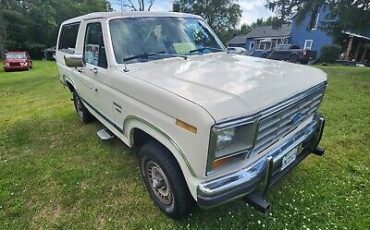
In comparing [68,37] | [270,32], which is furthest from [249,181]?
[270,32]

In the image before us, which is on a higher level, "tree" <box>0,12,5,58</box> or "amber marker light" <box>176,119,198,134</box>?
"amber marker light" <box>176,119,198,134</box>

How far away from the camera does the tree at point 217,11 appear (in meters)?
48.4

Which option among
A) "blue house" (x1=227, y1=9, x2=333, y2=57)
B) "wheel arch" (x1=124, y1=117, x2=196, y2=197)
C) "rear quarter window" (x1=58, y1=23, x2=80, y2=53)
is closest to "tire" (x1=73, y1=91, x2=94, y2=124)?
"rear quarter window" (x1=58, y1=23, x2=80, y2=53)

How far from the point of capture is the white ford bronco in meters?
2.17

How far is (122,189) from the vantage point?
3.52 m

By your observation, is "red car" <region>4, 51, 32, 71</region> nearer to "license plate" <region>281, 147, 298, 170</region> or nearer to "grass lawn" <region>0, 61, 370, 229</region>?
"grass lawn" <region>0, 61, 370, 229</region>

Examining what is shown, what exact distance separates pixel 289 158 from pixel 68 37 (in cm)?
465

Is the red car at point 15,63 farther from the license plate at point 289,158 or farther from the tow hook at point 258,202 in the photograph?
the tow hook at point 258,202

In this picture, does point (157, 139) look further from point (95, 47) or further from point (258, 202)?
point (95, 47)

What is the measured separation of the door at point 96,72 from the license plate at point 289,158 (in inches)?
82.2

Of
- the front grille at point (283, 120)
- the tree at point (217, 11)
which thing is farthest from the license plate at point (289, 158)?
the tree at point (217, 11)

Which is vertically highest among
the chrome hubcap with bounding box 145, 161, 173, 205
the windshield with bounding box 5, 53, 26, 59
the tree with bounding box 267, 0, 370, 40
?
the tree with bounding box 267, 0, 370, 40

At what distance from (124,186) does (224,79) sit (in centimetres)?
193

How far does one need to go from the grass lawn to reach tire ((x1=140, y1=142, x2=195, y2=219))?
0.52 feet
